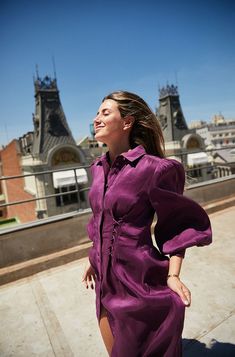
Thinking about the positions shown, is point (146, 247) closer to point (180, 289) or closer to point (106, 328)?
point (180, 289)

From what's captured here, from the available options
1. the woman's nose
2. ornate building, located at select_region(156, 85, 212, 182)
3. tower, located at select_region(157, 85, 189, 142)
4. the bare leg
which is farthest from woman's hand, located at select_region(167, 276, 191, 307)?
tower, located at select_region(157, 85, 189, 142)

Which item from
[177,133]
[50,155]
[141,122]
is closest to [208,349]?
[141,122]

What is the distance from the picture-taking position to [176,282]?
1.12 m

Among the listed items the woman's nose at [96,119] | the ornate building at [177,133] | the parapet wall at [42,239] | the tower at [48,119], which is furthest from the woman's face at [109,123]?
the ornate building at [177,133]

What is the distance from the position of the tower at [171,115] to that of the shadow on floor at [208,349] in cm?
4139

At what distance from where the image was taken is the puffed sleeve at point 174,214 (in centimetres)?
116

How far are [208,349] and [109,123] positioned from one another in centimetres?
200

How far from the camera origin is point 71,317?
100 inches

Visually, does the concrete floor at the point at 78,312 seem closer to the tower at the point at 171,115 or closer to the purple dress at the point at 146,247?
the purple dress at the point at 146,247

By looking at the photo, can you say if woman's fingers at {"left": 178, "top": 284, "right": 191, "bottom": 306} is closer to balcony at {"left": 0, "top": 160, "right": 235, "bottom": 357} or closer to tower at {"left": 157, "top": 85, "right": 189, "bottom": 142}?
balcony at {"left": 0, "top": 160, "right": 235, "bottom": 357}

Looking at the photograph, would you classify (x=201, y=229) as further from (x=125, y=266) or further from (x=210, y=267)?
(x=210, y=267)

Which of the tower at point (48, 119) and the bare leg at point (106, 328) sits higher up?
the tower at point (48, 119)

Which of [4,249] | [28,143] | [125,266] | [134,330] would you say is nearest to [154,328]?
[134,330]

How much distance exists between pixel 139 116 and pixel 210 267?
271 cm
